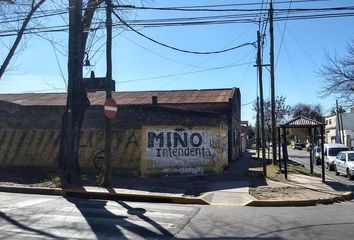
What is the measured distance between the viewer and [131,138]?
21406 millimetres

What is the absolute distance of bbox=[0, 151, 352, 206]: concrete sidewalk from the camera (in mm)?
14602

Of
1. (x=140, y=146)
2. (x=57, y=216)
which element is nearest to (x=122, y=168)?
(x=140, y=146)

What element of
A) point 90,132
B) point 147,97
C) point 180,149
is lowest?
point 180,149

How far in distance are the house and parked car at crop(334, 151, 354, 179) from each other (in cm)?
778

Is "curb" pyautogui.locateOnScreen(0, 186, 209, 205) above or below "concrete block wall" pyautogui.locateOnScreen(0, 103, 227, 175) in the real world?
below

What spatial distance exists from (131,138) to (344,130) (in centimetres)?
7488

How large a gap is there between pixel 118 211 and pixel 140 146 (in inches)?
369

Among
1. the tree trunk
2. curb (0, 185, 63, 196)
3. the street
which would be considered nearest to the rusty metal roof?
the street

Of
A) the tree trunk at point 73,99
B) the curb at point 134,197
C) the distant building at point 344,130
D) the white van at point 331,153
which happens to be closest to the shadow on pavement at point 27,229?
the curb at point 134,197

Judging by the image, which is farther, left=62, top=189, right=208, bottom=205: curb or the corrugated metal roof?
the corrugated metal roof

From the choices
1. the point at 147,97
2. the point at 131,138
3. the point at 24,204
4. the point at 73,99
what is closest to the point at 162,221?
the point at 24,204

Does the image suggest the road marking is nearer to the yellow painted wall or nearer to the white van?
the yellow painted wall

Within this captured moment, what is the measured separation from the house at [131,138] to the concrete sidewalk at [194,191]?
106 cm

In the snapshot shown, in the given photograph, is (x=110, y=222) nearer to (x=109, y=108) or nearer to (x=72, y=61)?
(x=109, y=108)
